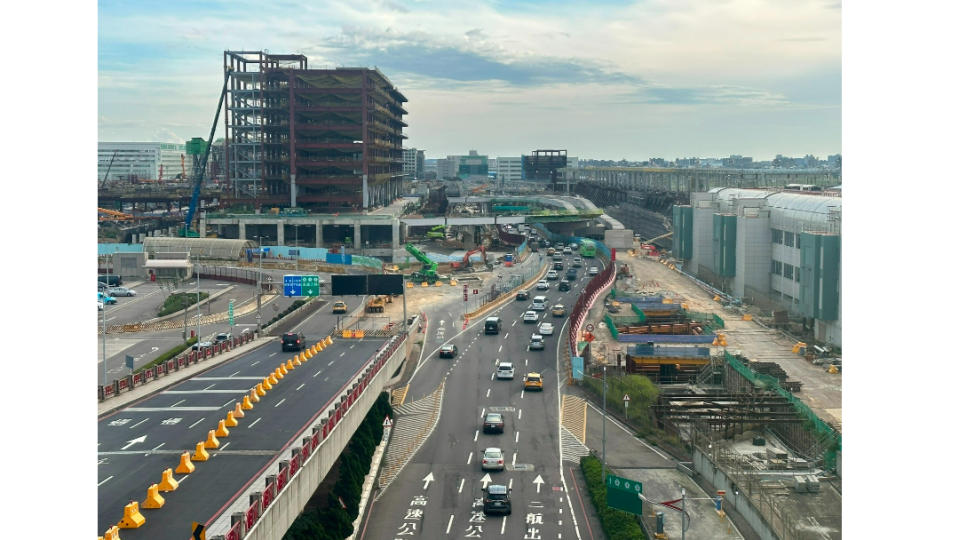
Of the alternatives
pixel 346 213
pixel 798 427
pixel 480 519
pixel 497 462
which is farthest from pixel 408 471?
pixel 346 213

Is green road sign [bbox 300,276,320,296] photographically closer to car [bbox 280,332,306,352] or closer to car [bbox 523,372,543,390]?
car [bbox 280,332,306,352]

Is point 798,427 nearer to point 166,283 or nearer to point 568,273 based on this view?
point 568,273

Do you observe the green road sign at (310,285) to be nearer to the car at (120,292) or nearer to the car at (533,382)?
the car at (533,382)

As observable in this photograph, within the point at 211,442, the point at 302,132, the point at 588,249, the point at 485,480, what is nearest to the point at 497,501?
the point at 485,480

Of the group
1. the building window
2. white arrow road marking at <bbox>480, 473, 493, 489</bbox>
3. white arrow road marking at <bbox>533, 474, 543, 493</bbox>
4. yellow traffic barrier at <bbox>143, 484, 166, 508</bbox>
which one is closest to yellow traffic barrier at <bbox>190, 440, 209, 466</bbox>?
yellow traffic barrier at <bbox>143, 484, 166, 508</bbox>

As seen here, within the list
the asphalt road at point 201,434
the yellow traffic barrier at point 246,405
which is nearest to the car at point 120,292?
the asphalt road at point 201,434

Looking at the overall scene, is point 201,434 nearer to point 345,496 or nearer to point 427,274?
point 345,496
